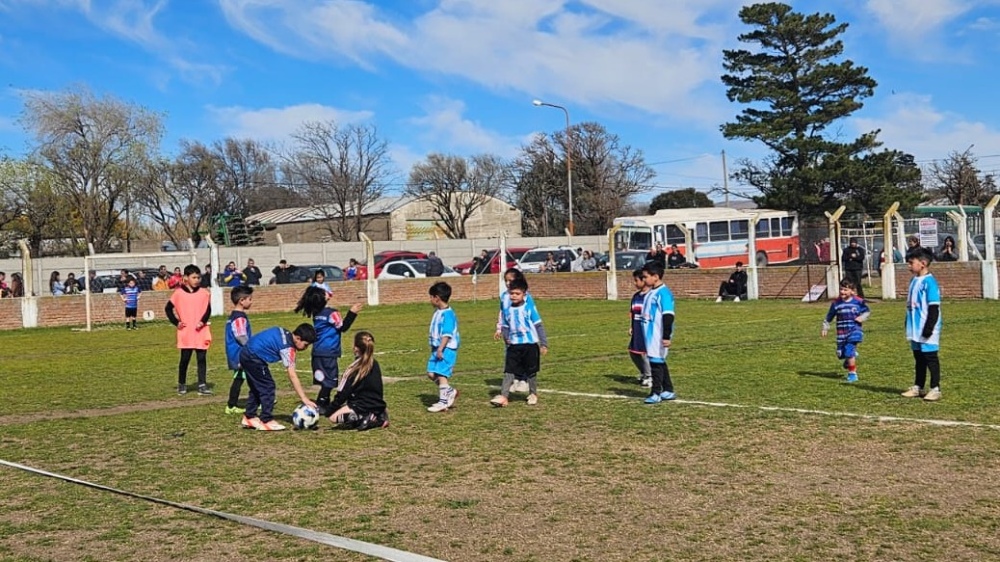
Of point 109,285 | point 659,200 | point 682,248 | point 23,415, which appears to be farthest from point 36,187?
point 23,415

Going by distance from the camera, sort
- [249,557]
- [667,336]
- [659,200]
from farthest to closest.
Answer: [659,200], [667,336], [249,557]

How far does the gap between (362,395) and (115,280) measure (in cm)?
2365

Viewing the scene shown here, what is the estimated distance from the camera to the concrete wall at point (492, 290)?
2723 cm

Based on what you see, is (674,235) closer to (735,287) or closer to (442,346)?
(735,287)

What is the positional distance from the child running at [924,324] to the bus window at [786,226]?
32.2 metres

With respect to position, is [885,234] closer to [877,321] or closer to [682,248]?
[877,321]

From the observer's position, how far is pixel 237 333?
10.6 meters

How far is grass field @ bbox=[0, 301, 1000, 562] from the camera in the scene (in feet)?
19.2

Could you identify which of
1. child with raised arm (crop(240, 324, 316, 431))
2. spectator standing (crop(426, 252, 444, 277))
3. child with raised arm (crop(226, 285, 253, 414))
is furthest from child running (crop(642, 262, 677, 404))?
spectator standing (crop(426, 252, 444, 277))

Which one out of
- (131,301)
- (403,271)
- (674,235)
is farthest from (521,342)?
(674,235)

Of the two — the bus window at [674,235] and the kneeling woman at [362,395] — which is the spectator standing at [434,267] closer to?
the bus window at [674,235]

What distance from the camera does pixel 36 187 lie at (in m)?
57.2

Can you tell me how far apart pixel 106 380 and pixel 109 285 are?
17.2 metres

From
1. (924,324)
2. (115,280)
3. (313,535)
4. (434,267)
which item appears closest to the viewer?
(313,535)
